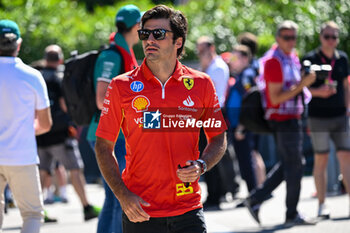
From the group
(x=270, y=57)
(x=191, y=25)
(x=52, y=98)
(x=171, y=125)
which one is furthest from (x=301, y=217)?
(x=191, y=25)

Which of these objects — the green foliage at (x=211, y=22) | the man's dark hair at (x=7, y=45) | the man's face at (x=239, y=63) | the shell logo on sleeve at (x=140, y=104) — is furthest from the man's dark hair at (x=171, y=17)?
the green foliage at (x=211, y=22)

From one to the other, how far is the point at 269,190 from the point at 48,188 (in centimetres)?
423

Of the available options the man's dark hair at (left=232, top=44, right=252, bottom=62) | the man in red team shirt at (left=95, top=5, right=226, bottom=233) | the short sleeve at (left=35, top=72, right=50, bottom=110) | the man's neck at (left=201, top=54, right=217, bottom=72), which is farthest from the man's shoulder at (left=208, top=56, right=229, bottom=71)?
the man in red team shirt at (left=95, top=5, right=226, bottom=233)

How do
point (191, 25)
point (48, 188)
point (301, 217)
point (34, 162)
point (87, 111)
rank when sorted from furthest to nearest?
point (191, 25) < point (48, 188) < point (301, 217) < point (87, 111) < point (34, 162)

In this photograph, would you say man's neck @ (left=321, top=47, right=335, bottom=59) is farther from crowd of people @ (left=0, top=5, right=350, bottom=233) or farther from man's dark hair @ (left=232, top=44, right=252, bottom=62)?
man's dark hair @ (left=232, top=44, right=252, bottom=62)

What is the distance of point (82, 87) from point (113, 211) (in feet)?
4.15

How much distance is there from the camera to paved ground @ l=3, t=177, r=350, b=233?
27.9 feet

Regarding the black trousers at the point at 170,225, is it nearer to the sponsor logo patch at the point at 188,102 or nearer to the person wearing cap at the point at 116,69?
the sponsor logo patch at the point at 188,102

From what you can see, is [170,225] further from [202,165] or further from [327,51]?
[327,51]

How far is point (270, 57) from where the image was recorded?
28.9 feet

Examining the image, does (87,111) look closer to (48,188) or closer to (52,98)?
(52,98)

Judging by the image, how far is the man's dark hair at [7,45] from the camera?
6355 millimetres

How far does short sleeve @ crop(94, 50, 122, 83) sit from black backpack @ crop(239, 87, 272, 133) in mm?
3245

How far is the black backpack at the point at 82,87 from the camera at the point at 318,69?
2.76 meters
